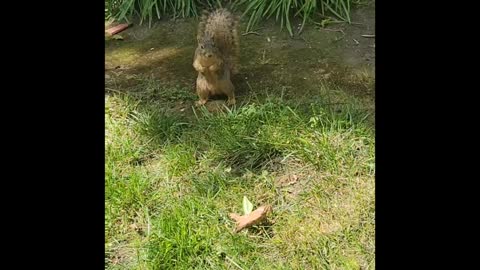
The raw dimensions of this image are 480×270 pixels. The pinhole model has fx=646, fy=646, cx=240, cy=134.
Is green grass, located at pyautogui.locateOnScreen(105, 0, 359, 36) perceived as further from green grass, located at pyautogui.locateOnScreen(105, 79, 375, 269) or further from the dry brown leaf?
the dry brown leaf

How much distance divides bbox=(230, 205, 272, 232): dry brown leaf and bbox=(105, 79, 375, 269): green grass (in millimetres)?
32

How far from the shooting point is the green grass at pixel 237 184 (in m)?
2.37

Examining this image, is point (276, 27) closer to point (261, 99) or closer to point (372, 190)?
point (261, 99)

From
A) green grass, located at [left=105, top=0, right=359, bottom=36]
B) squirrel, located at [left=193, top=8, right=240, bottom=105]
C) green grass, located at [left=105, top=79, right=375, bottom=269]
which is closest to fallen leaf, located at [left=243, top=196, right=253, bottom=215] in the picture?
green grass, located at [left=105, top=79, right=375, bottom=269]

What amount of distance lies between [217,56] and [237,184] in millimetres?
806

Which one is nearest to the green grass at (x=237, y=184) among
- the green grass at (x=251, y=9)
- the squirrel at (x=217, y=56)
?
the squirrel at (x=217, y=56)

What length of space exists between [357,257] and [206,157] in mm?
917

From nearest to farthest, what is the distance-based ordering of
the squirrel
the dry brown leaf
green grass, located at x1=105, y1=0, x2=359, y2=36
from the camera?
the dry brown leaf < the squirrel < green grass, located at x1=105, y1=0, x2=359, y2=36

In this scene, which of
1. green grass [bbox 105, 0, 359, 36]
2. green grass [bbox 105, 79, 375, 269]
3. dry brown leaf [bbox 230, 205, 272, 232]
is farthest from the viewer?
green grass [bbox 105, 0, 359, 36]

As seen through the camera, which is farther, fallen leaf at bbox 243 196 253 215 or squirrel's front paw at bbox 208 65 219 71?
squirrel's front paw at bbox 208 65 219 71

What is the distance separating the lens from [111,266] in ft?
7.84

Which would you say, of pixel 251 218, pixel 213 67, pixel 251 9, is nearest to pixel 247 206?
pixel 251 218

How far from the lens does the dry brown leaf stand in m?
2.48

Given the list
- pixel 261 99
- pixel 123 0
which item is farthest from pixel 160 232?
pixel 123 0
